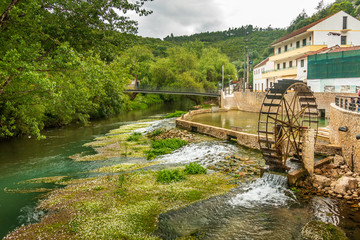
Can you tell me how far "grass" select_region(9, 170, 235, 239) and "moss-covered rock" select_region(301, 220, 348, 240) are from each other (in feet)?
10.9

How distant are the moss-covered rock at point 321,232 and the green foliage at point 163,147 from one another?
978 cm

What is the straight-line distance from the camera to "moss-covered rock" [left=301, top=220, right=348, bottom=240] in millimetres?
7016

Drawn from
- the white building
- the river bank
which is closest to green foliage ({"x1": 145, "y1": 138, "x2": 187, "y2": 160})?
the river bank

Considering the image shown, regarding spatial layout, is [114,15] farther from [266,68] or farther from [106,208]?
[266,68]

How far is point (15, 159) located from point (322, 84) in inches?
1326

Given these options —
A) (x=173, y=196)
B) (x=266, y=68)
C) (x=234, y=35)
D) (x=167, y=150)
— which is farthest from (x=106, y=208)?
(x=234, y=35)

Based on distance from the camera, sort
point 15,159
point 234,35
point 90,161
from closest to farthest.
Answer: point 90,161, point 15,159, point 234,35

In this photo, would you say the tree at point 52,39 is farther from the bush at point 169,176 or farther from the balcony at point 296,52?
the balcony at point 296,52

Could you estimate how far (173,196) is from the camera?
938 cm

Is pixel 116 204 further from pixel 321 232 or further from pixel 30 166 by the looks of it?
pixel 30 166

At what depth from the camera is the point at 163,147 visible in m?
17.8

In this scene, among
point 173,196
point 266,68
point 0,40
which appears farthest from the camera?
point 266,68

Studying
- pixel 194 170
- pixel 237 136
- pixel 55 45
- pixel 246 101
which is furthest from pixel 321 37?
pixel 55 45

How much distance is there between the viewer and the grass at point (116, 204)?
704 centimetres
